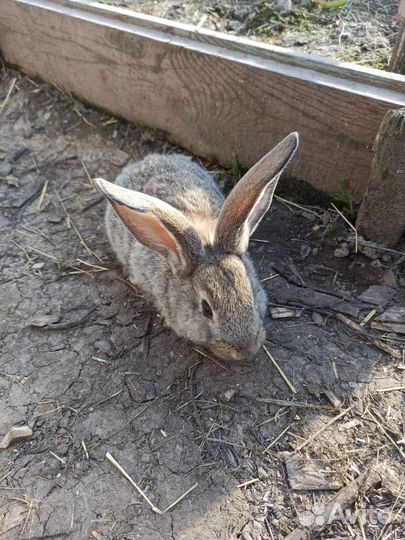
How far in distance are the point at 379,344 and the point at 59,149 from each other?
3.43 m

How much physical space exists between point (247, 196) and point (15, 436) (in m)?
1.91


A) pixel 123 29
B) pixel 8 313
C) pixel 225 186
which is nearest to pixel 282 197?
pixel 225 186

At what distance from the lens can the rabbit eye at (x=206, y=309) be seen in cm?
317

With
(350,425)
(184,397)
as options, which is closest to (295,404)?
(350,425)

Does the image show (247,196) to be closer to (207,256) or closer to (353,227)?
(207,256)

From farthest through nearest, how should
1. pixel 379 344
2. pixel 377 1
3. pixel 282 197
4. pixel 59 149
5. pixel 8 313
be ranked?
pixel 59 149 → pixel 377 1 → pixel 282 197 → pixel 8 313 → pixel 379 344

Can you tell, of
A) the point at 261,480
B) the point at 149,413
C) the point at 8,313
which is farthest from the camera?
the point at 8,313

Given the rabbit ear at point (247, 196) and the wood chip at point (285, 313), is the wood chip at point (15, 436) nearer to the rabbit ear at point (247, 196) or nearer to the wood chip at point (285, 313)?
the rabbit ear at point (247, 196)

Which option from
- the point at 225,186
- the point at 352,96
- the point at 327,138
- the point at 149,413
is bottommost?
the point at 149,413

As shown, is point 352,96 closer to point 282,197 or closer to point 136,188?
point 282,197

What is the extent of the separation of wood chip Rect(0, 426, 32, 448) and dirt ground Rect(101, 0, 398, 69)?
11.5ft

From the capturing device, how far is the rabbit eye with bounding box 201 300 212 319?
10.4 ft

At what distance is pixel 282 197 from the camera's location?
432 cm

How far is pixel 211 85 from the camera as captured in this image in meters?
4.21
